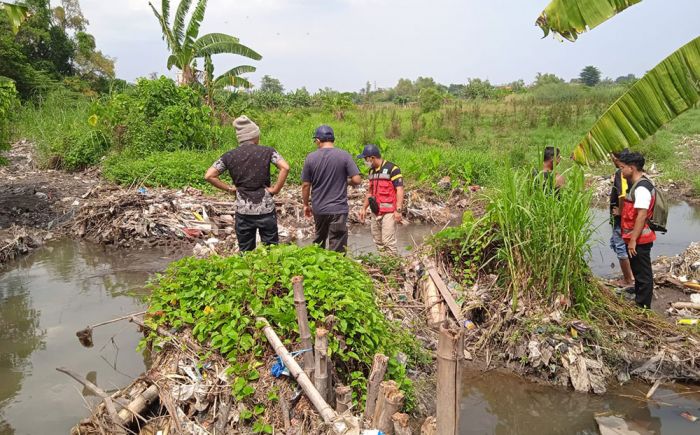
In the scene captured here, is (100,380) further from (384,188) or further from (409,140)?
(409,140)

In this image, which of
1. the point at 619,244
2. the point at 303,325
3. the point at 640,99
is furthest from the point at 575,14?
the point at 303,325

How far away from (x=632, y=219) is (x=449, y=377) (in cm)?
387

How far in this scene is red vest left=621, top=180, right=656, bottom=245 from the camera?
15.7 feet

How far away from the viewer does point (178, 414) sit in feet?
10.4

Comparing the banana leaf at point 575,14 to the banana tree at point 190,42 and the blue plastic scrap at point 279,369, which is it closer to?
the blue plastic scrap at point 279,369

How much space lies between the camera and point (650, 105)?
383 cm

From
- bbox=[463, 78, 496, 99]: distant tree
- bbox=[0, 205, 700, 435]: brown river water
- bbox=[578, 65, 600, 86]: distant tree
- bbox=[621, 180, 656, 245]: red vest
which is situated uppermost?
bbox=[578, 65, 600, 86]: distant tree

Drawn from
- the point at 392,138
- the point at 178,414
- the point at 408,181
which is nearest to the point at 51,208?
the point at 408,181

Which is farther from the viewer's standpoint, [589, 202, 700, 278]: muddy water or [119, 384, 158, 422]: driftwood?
[589, 202, 700, 278]: muddy water

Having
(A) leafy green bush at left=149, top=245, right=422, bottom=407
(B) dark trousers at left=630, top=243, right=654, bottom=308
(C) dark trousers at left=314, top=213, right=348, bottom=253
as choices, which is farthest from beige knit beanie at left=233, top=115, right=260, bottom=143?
(B) dark trousers at left=630, top=243, right=654, bottom=308

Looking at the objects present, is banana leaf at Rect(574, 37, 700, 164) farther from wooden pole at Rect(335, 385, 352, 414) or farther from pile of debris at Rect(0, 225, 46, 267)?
pile of debris at Rect(0, 225, 46, 267)

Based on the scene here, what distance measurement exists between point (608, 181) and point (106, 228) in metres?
11.6

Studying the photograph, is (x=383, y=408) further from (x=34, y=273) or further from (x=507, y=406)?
(x=34, y=273)

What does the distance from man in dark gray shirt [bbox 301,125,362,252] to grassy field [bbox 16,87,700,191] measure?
357 centimetres
